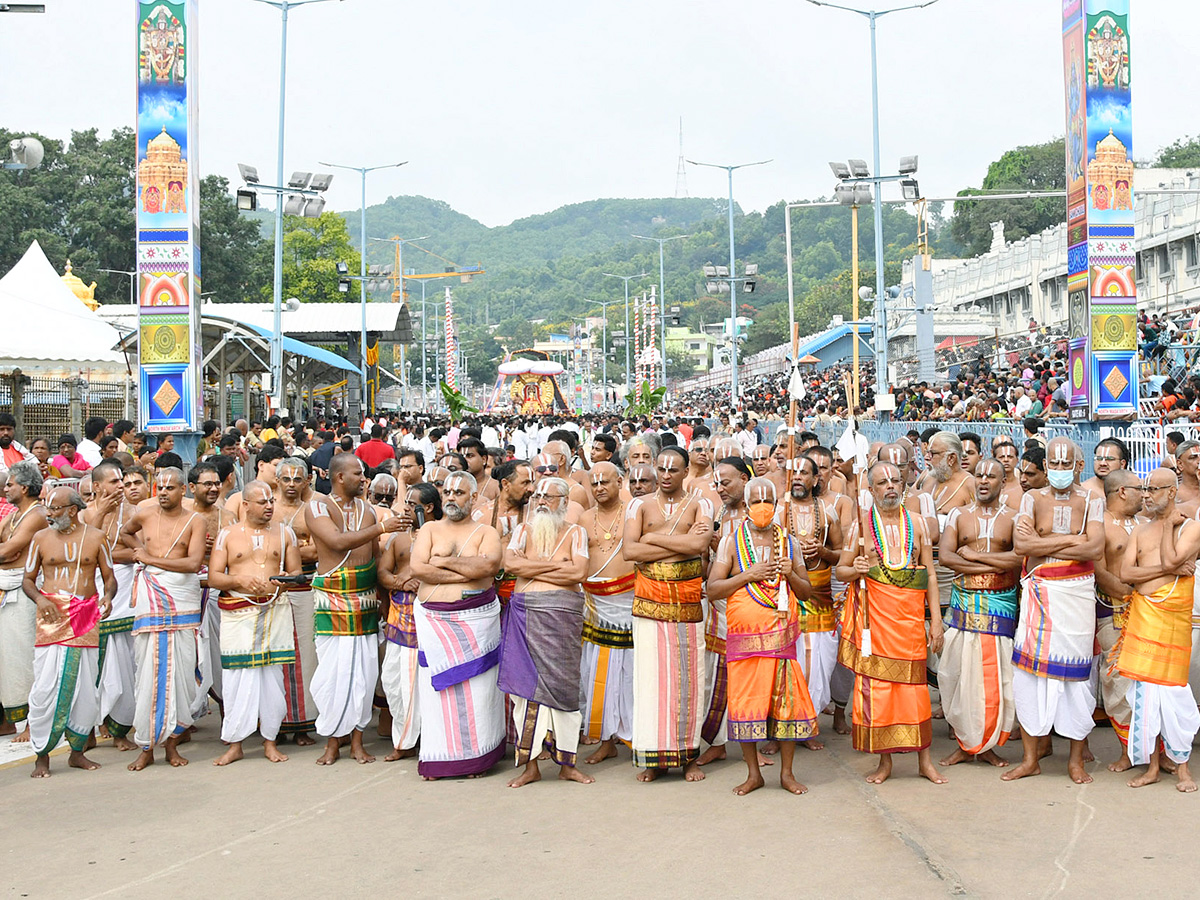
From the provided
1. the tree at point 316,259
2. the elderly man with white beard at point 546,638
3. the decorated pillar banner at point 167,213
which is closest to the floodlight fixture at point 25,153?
the decorated pillar banner at point 167,213

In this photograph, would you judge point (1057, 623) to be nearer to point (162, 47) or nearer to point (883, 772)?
point (883, 772)

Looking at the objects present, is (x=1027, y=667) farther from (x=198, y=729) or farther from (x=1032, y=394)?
(x=1032, y=394)

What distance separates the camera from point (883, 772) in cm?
702

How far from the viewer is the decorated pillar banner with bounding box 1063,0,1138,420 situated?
1686cm

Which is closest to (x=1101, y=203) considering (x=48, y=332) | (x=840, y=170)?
(x=840, y=170)

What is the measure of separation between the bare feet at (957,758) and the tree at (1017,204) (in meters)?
65.1

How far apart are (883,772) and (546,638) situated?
79.1 inches

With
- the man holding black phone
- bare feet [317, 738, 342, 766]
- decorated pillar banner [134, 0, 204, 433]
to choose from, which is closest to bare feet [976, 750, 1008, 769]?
bare feet [317, 738, 342, 766]

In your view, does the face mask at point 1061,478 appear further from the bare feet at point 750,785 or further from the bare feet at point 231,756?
the bare feet at point 231,756

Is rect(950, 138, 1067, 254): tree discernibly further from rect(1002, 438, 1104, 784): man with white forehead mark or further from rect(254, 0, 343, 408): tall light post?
rect(1002, 438, 1104, 784): man with white forehead mark

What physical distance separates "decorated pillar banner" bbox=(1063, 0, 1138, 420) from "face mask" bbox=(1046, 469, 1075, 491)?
10.8m

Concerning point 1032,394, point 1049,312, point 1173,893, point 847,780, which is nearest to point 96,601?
point 847,780

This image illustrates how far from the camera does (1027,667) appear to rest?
23.1 feet

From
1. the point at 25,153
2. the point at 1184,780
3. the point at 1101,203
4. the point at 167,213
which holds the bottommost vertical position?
the point at 1184,780
